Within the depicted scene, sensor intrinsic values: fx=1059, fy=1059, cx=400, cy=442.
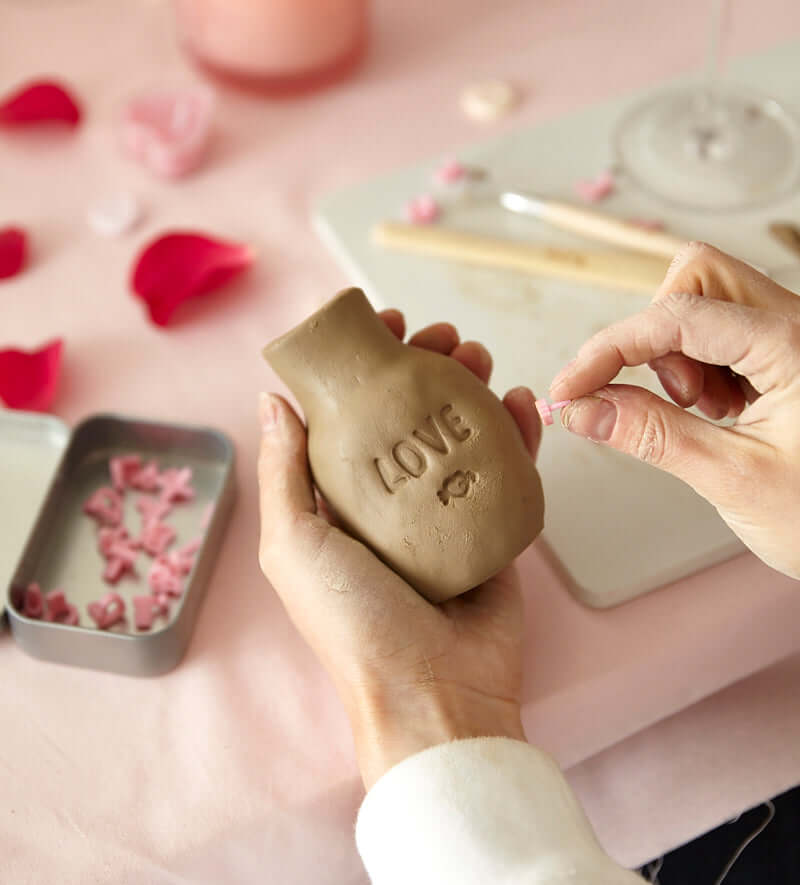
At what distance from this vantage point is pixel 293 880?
604 mm

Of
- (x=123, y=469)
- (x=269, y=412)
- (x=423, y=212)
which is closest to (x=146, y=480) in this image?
(x=123, y=469)

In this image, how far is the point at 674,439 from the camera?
547 millimetres

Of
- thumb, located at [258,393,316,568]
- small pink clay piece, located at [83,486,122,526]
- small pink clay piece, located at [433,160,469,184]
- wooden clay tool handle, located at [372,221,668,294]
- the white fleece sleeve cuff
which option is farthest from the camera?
small pink clay piece, located at [433,160,469,184]

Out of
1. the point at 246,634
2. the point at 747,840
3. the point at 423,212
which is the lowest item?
the point at 747,840

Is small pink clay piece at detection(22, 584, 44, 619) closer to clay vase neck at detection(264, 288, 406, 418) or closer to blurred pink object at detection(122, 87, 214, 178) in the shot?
clay vase neck at detection(264, 288, 406, 418)

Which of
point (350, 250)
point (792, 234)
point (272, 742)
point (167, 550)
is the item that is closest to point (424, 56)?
point (350, 250)

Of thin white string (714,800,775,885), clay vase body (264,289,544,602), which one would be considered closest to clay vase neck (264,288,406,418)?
clay vase body (264,289,544,602)

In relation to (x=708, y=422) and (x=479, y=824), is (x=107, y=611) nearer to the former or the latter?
(x=479, y=824)

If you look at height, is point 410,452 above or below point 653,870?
above

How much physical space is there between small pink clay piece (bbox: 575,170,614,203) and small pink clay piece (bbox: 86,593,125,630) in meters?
0.52

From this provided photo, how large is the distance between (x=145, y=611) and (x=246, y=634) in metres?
0.06

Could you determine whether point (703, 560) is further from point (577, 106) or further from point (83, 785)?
point (577, 106)

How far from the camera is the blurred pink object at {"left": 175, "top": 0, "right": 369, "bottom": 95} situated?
0.98m

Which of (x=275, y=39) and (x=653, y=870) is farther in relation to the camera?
(x=275, y=39)
